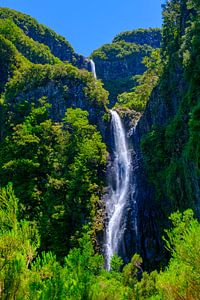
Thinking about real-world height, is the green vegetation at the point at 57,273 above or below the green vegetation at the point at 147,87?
below

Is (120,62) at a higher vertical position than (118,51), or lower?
lower

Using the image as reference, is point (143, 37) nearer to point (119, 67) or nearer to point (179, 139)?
point (119, 67)

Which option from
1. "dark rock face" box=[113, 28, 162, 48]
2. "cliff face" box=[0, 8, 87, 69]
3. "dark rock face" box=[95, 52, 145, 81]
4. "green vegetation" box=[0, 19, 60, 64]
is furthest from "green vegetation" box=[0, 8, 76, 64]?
"dark rock face" box=[113, 28, 162, 48]

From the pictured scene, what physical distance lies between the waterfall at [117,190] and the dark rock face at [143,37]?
160ft

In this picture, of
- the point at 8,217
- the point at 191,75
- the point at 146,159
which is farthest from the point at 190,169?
the point at 8,217

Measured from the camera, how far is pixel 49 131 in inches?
1305

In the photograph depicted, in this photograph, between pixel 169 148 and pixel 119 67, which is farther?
pixel 119 67

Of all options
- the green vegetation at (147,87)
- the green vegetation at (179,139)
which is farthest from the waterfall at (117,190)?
the green vegetation at (179,139)

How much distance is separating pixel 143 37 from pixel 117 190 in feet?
194

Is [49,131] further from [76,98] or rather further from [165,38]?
[165,38]

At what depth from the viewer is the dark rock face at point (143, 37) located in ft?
266

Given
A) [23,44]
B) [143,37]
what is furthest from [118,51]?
[23,44]

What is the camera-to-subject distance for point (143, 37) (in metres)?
81.4

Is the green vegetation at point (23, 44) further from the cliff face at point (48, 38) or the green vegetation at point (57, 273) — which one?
the green vegetation at point (57, 273)
